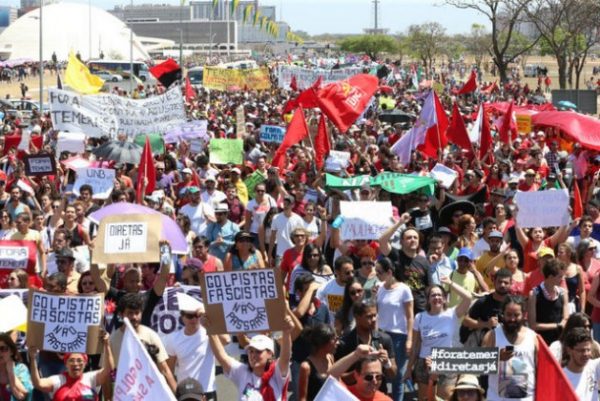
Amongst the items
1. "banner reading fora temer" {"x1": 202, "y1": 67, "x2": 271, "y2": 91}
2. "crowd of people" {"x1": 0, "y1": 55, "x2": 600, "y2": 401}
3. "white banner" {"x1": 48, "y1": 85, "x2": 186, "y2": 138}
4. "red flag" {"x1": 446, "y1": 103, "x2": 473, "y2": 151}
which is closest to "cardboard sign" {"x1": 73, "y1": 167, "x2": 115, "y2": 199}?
"crowd of people" {"x1": 0, "y1": 55, "x2": 600, "y2": 401}

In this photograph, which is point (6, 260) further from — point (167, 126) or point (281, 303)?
point (167, 126)

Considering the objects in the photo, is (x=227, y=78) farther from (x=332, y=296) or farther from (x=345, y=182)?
(x=332, y=296)

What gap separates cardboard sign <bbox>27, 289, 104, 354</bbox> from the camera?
718 centimetres

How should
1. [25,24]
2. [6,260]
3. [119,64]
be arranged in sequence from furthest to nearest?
[25,24], [119,64], [6,260]

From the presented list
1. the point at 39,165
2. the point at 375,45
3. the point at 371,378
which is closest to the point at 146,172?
the point at 39,165

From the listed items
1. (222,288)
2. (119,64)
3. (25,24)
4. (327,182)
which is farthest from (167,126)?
(25,24)

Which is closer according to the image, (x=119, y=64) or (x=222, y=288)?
(x=222, y=288)

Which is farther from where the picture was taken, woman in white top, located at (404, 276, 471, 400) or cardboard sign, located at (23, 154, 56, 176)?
cardboard sign, located at (23, 154, 56, 176)

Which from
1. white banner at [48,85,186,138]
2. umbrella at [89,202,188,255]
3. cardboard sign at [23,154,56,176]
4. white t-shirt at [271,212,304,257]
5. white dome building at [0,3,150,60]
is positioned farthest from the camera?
white dome building at [0,3,150,60]

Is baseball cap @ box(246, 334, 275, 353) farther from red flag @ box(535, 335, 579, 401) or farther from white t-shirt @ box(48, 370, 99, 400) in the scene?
red flag @ box(535, 335, 579, 401)

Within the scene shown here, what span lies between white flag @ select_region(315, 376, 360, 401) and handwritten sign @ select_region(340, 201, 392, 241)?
442 cm

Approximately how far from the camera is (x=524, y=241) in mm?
10312

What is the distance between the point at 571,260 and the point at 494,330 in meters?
2.31

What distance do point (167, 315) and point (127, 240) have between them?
963 mm
